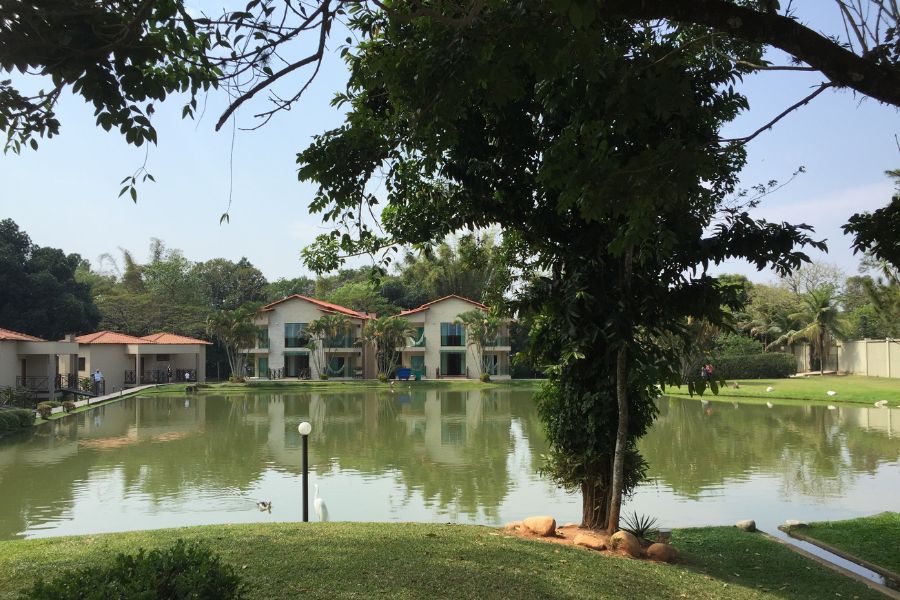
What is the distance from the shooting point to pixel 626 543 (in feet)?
21.8

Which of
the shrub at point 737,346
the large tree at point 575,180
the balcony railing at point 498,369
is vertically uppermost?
the large tree at point 575,180

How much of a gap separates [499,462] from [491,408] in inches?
510

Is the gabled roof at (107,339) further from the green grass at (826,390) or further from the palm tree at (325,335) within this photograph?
the green grass at (826,390)

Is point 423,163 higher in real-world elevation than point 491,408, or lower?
higher

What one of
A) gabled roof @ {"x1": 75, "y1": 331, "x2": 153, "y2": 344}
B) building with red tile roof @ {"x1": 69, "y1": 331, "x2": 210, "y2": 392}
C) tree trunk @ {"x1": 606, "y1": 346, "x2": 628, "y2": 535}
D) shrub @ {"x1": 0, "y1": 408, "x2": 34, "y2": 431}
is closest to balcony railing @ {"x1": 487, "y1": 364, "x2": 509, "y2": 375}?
building with red tile roof @ {"x1": 69, "y1": 331, "x2": 210, "y2": 392}

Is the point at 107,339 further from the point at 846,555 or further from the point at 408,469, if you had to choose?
the point at 846,555

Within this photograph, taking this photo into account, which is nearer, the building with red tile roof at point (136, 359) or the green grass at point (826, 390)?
the green grass at point (826, 390)

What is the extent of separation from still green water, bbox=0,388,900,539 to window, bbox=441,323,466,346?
23.4m

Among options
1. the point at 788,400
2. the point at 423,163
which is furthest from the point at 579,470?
the point at 788,400

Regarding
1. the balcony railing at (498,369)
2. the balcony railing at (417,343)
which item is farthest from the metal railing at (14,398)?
the balcony railing at (498,369)

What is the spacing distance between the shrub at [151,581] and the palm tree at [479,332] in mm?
38972

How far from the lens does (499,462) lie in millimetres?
13898

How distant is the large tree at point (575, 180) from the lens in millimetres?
4773

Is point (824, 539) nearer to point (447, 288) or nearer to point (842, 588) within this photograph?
point (842, 588)
